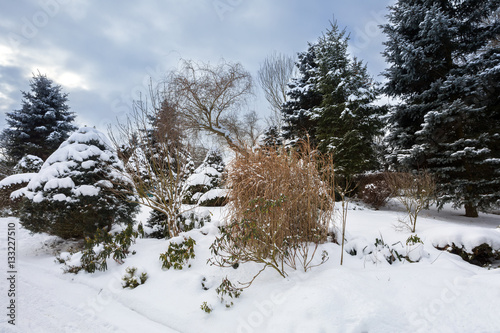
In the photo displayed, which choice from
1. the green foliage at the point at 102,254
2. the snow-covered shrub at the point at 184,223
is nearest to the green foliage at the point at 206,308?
the green foliage at the point at 102,254

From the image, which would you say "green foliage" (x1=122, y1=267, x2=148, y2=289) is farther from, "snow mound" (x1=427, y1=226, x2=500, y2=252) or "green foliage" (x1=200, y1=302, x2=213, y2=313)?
"snow mound" (x1=427, y1=226, x2=500, y2=252)

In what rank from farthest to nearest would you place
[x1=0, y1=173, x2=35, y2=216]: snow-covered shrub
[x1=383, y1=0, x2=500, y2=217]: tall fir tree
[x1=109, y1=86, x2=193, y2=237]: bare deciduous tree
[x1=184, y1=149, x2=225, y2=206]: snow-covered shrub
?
[x1=184, y1=149, x2=225, y2=206]: snow-covered shrub
[x1=383, y1=0, x2=500, y2=217]: tall fir tree
[x1=0, y1=173, x2=35, y2=216]: snow-covered shrub
[x1=109, y1=86, x2=193, y2=237]: bare deciduous tree

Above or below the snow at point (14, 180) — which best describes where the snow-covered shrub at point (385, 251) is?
below

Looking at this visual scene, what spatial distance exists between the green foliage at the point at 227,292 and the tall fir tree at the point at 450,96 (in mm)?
6854

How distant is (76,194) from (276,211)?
4090 millimetres

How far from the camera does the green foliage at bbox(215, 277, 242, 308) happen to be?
94.8 inches

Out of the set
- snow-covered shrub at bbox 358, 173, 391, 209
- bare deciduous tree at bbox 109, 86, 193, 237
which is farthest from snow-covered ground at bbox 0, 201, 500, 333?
snow-covered shrub at bbox 358, 173, 391, 209

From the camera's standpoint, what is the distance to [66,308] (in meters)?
2.53

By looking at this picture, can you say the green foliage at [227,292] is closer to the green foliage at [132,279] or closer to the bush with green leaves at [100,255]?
the green foliage at [132,279]

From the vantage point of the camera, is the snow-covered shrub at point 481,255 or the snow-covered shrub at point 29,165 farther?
the snow-covered shrub at point 29,165

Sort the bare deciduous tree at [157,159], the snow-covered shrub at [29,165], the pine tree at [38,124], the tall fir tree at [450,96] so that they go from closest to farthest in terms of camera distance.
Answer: the bare deciduous tree at [157,159], the tall fir tree at [450,96], the snow-covered shrub at [29,165], the pine tree at [38,124]

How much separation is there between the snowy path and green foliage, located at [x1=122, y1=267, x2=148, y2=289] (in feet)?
0.61

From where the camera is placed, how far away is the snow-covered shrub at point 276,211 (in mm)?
2684

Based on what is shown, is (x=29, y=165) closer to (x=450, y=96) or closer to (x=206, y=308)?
(x=206, y=308)
